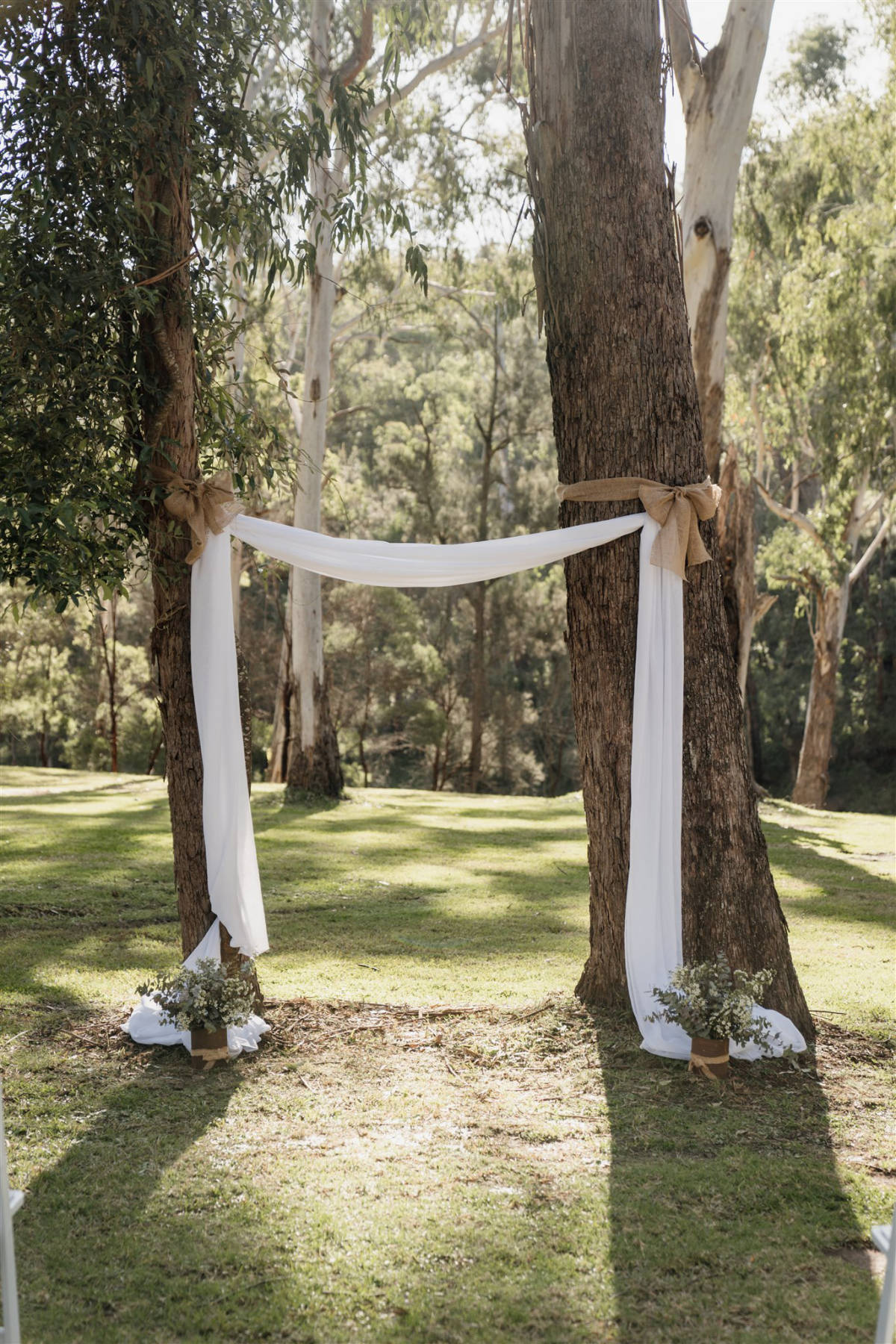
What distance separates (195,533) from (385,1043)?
1922mm

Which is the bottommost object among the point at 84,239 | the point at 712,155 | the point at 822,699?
the point at 822,699

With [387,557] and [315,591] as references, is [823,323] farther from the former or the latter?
[387,557]

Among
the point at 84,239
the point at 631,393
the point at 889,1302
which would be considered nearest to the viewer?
the point at 889,1302

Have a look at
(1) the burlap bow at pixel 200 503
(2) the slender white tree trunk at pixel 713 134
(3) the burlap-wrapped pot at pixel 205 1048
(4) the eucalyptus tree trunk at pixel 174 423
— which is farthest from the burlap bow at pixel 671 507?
(2) the slender white tree trunk at pixel 713 134

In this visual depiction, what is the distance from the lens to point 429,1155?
3.18 metres

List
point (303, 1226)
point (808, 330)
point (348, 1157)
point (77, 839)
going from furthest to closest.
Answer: point (808, 330) → point (77, 839) → point (348, 1157) → point (303, 1226)

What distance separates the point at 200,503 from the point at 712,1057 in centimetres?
250

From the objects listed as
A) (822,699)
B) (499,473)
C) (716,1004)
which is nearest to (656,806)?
(716,1004)

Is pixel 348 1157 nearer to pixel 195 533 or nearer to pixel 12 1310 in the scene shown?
pixel 12 1310

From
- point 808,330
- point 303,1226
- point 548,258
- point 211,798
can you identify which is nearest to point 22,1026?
point 211,798

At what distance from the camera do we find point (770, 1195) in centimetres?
293

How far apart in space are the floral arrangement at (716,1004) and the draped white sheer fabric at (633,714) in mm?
176

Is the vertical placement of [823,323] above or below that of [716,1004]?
above

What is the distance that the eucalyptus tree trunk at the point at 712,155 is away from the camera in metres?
6.52
